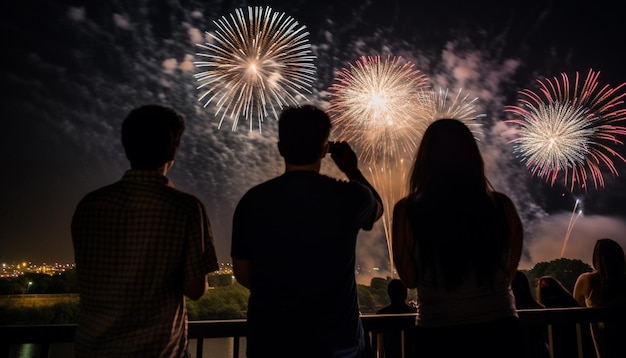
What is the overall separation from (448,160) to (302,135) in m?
0.66

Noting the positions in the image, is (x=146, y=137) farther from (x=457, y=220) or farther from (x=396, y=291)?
(x=396, y=291)

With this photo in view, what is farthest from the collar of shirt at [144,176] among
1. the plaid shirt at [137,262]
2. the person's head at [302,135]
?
the person's head at [302,135]

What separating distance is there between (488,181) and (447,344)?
73 cm

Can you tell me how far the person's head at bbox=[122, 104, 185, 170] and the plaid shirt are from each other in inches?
2.3

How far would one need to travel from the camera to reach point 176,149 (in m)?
1.86

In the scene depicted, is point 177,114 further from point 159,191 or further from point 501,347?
point 501,347

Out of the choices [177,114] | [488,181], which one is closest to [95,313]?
[177,114]

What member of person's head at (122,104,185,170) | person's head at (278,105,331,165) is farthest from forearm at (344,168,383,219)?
person's head at (122,104,185,170)

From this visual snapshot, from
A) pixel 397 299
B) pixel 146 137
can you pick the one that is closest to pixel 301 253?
pixel 146 137

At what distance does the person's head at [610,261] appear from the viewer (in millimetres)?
3805

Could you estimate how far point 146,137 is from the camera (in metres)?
1.76

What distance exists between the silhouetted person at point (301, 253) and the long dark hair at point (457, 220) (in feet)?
0.81

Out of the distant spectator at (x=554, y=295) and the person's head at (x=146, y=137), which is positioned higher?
the person's head at (x=146, y=137)

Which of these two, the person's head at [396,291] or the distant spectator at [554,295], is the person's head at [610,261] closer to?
the distant spectator at [554,295]
